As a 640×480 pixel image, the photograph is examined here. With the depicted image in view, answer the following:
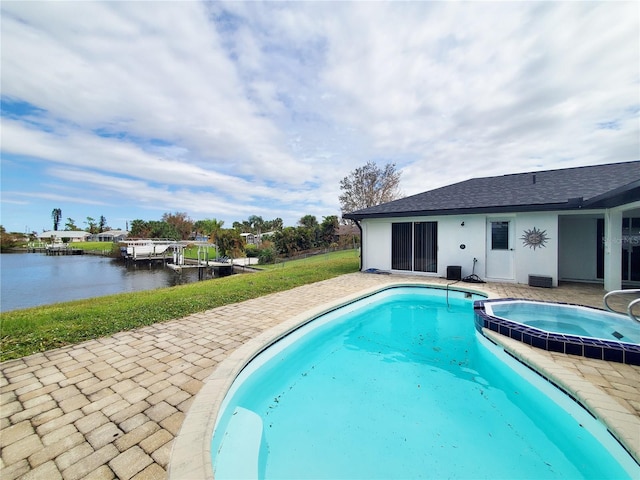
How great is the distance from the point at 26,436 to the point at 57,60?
9.23 metres

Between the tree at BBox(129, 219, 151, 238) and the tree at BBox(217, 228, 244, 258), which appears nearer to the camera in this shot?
the tree at BBox(217, 228, 244, 258)

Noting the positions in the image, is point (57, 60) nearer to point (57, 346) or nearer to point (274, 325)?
point (57, 346)

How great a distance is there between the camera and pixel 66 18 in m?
5.77

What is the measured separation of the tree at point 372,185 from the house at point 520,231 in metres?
19.1

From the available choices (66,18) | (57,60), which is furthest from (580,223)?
(57,60)

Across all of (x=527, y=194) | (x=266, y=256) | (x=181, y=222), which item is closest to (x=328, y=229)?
(x=266, y=256)

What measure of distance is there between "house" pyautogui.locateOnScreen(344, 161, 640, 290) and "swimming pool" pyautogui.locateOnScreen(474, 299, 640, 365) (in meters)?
3.25

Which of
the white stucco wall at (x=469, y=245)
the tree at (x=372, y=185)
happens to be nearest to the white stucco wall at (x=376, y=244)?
the white stucco wall at (x=469, y=245)

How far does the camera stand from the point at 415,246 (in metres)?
10.1

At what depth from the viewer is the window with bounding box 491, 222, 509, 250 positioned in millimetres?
8578

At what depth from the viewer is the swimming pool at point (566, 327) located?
3359mm

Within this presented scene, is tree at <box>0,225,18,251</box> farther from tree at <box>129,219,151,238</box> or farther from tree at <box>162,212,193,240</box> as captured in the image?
tree at <box>162,212,193,240</box>

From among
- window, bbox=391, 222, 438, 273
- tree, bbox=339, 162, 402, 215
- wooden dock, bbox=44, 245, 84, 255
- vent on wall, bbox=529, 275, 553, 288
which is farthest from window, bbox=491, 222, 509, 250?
wooden dock, bbox=44, 245, 84, 255

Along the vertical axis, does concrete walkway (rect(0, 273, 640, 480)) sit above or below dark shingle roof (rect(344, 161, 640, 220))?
below
